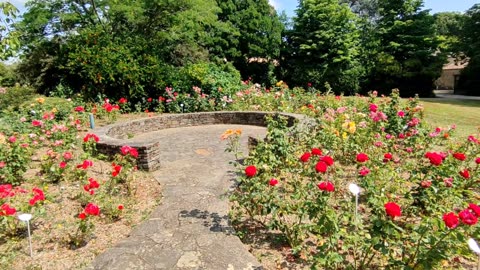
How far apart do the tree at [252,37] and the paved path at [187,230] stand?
14885mm

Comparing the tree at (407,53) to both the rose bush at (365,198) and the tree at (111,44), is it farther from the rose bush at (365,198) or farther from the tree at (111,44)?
the rose bush at (365,198)

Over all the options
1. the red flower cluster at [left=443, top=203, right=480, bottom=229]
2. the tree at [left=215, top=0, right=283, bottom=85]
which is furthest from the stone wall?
the tree at [left=215, top=0, right=283, bottom=85]

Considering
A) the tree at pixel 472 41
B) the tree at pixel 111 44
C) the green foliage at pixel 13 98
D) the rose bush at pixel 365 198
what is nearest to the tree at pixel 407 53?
the tree at pixel 472 41

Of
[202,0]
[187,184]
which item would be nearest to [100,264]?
[187,184]

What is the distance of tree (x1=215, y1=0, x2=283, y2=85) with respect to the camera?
768 inches

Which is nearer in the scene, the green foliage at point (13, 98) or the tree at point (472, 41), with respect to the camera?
the green foliage at point (13, 98)

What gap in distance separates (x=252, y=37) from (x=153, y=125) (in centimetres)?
1284

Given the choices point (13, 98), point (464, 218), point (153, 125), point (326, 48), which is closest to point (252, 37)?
point (326, 48)

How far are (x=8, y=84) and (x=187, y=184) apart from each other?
40.9 ft

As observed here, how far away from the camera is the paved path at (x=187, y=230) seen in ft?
9.27

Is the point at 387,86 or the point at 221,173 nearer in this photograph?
the point at 221,173

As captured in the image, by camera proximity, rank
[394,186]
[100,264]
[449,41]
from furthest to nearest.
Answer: [449,41], [394,186], [100,264]

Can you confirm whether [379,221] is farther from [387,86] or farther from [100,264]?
[387,86]

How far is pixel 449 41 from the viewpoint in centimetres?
2289
